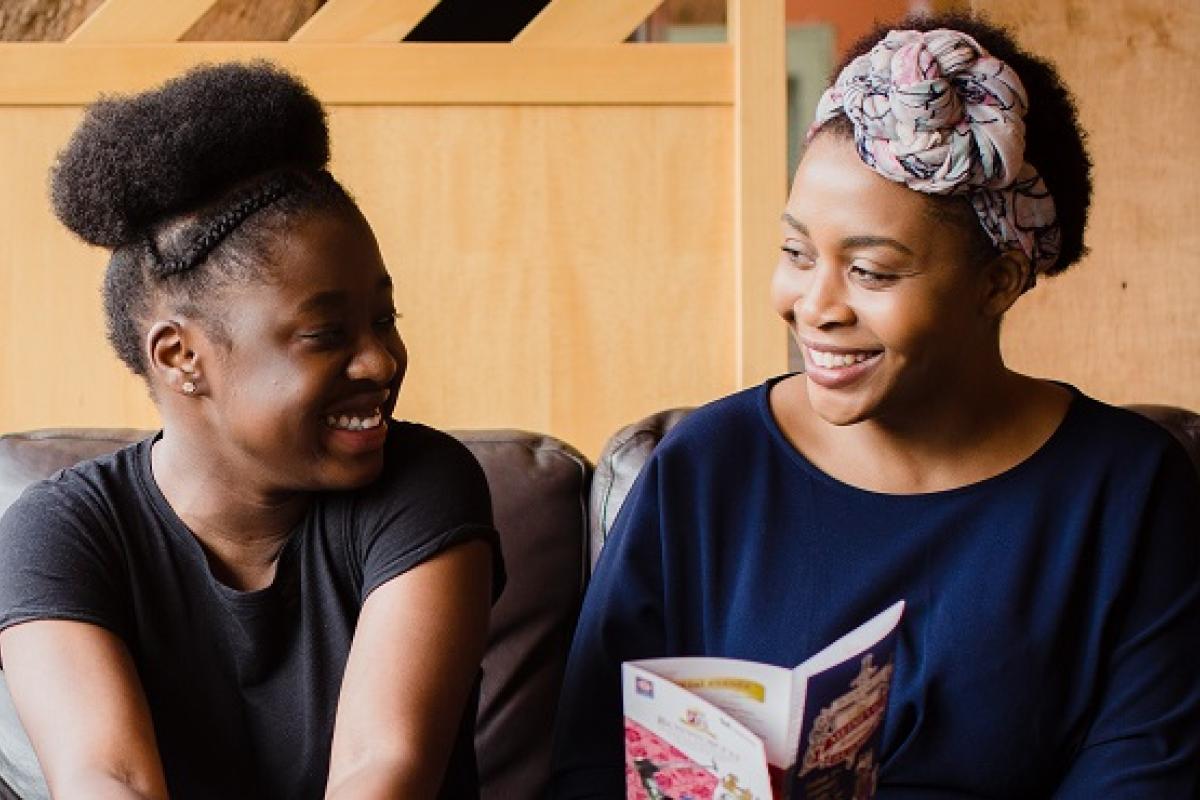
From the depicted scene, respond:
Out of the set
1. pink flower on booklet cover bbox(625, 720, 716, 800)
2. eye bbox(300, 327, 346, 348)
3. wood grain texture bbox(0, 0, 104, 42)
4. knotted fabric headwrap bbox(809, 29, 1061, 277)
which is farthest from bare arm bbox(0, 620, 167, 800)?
wood grain texture bbox(0, 0, 104, 42)

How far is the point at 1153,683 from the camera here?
1.64 meters

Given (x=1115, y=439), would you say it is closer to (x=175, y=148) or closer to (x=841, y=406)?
(x=841, y=406)

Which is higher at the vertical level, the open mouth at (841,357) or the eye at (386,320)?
the eye at (386,320)

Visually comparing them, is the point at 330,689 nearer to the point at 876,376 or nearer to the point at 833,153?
the point at 876,376

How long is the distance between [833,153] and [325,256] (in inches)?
18.9

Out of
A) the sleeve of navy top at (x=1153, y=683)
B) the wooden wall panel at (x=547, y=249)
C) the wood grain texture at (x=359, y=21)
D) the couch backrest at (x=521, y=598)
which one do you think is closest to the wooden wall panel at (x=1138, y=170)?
the wooden wall panel at (x=547, y=249)

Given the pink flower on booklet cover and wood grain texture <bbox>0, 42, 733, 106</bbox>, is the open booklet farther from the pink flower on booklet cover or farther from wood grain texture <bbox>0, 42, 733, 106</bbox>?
wood grain texture <bbox>0, 42, 733, 106</bbox>

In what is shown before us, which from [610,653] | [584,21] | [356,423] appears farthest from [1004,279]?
[584,21]

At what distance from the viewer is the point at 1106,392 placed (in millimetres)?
2795

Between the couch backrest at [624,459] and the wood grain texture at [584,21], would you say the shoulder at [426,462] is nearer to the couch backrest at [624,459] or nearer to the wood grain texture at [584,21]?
the couch backrest at [624,459]

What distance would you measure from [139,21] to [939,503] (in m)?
1.40

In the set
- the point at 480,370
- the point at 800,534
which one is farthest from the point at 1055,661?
the point at 480,370

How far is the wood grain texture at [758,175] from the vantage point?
247 cm

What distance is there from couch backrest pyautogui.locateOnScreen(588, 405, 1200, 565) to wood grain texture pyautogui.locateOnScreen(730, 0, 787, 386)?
444 millimetres
